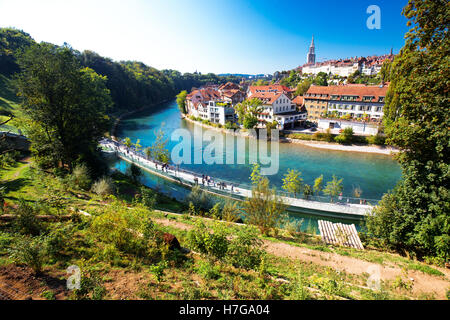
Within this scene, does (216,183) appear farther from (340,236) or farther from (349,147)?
(349,147)

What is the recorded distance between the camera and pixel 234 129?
144ft

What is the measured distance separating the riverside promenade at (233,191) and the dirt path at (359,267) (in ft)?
16.1

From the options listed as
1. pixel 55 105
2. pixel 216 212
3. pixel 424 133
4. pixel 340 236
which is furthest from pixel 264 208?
pixel 55 105

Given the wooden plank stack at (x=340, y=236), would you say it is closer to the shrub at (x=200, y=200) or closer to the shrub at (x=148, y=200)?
the shrub at (x=200, y=200)

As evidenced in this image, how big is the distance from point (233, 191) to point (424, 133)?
46.1 feet

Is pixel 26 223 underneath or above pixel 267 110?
underneath

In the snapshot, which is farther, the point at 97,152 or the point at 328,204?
the point at 97,152

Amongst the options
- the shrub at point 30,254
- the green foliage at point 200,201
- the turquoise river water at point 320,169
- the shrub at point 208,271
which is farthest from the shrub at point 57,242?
the turquoise river water at point 320,169

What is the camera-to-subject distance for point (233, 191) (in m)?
20.2

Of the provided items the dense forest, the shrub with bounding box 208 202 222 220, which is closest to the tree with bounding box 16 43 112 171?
the shrub with bounding box 208 202 222 220

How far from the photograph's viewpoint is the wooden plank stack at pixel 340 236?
11945mm
